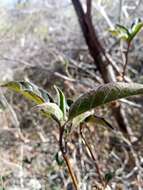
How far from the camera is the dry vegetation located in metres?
1.61

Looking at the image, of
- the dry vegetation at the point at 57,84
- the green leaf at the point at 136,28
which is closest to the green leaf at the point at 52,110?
the green leaf at the point at 136,28

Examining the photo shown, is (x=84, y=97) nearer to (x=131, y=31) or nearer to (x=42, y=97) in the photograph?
(x=42, y=97)

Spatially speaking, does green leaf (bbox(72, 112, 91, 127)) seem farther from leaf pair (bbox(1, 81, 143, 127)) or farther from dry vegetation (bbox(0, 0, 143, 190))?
dry vegetation (bbox(0, 0, 143, 190))

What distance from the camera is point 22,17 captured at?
13.4 ft

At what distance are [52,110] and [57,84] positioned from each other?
2530 mm

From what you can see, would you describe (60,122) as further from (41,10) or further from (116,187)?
(41,10)

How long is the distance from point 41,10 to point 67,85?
145 cm

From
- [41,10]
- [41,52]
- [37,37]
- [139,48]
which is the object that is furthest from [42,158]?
[41,10]

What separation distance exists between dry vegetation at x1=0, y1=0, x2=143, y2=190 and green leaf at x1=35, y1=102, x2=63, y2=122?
32.6 inches

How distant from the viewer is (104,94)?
0.47m

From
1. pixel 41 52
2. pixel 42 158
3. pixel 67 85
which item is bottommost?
pixel 42 158

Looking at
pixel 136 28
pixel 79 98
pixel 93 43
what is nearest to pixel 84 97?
pixel 79 98

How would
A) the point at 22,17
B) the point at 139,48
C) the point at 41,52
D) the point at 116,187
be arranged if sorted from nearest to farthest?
the point at 116,187 → the point at 139,48 → the point at 41,52 → the point at 22,17

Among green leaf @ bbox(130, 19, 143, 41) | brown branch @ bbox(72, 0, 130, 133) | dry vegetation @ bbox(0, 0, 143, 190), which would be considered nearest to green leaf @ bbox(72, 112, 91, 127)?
green leaf @ bbox(130, 19, 143, 41)
